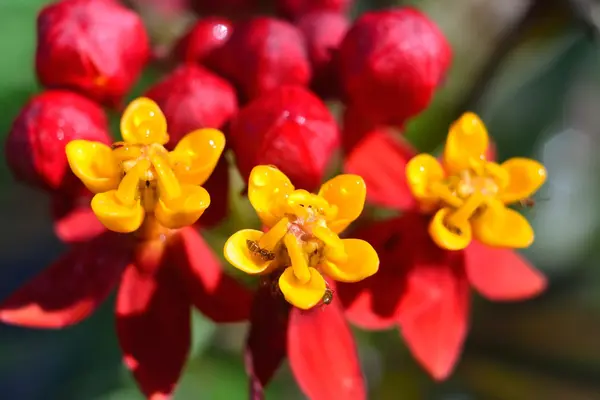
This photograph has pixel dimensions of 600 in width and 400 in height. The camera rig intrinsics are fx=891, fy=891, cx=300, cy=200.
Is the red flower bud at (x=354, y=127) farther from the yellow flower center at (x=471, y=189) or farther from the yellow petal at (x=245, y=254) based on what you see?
the yellow petal at (x=245, y=254)

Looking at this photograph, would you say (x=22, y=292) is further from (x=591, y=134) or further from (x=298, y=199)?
(x=591, y=134)

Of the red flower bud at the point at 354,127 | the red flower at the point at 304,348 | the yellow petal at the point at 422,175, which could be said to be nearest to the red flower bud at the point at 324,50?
the red flower bud at the point at 354,127

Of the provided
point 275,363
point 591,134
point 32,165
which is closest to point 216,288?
point 275,363

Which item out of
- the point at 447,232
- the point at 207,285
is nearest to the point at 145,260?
the point at 207,285

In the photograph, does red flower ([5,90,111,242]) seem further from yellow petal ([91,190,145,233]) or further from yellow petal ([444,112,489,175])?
yellow petal ([444,112,489,175])

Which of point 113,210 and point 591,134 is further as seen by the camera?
point 591,134

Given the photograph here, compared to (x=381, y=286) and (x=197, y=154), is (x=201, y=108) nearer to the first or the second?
(x=197, y=154)

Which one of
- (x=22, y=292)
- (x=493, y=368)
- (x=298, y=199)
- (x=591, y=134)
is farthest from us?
(x=591, y=134)
